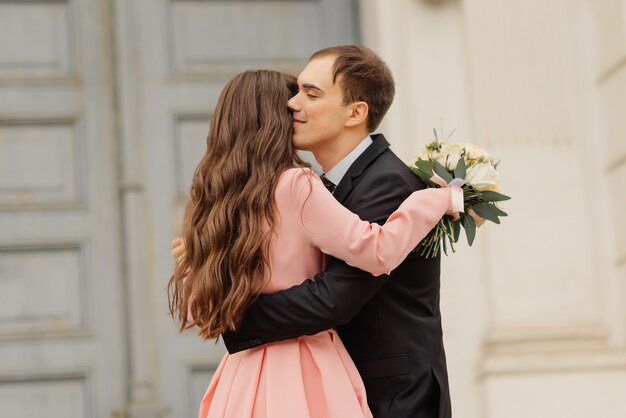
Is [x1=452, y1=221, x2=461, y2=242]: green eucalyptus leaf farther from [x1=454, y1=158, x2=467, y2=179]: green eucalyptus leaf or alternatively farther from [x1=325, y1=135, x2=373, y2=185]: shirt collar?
[x1=325, y1=135, x2=373, y2=185]: shirt collar

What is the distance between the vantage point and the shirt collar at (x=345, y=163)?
12.3 feet

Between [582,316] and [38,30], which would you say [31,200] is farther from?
[582,316]

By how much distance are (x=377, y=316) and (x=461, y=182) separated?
0.44 metres

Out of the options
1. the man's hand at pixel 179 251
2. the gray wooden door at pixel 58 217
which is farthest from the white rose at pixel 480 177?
the gray wooden door at pixel 58 217

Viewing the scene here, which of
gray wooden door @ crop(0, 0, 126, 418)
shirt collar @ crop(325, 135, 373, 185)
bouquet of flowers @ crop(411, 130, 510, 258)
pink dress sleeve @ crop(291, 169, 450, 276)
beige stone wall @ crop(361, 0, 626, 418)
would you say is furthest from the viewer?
gray wooden door @ crop(0, 0, 126, 418)

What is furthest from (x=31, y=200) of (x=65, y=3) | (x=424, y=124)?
(x=424, y=124)

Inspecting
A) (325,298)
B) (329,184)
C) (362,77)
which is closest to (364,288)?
(325,298)

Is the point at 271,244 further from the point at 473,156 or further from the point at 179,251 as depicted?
the point at 473,156

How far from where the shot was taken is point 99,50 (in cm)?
691

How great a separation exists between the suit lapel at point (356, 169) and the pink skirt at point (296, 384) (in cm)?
39

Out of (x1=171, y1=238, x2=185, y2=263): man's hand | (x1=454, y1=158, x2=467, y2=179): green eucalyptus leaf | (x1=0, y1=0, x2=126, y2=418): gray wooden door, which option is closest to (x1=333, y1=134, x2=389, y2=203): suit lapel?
(x1=454, y1=158, x2=467, y2=179): green eucalyptus leaf

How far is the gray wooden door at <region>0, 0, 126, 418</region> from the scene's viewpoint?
6594mm

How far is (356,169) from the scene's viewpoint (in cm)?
369

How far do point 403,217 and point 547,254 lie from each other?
2.87 meters
